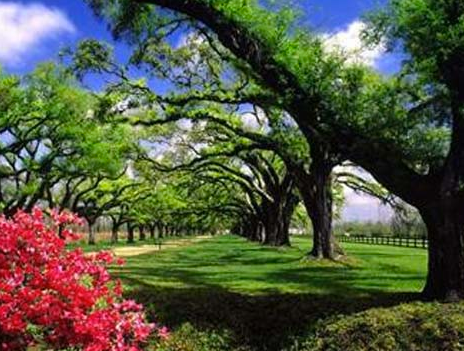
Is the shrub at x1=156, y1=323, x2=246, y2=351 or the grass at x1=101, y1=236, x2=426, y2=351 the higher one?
the grass at x1=101, y1=236, x2=426, y2=351

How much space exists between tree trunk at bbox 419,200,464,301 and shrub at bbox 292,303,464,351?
1.37 meters

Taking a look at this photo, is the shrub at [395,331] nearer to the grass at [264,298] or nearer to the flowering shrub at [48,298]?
the grass at [264,298]

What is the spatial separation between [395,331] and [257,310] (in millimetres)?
4041

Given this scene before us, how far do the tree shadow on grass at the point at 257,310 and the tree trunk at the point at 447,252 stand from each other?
79 centimetres

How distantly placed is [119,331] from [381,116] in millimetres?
10173

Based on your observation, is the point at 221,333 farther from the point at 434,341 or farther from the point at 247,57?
the point at 247,57

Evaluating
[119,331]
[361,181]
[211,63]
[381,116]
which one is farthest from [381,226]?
[119,331]

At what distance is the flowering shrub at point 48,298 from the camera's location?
27.2ft

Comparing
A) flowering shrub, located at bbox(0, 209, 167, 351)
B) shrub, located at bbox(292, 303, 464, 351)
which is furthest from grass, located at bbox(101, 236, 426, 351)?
flowering shrub, located at bbox(0, 209, 167, 351)

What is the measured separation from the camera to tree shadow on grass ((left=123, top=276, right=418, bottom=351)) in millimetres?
14266

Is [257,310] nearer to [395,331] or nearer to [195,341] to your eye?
[195,341]

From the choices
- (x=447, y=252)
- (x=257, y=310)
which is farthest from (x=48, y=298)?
(x=447, y=252)

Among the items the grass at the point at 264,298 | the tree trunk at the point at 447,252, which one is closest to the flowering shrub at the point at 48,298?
the grass at the point at 264,298

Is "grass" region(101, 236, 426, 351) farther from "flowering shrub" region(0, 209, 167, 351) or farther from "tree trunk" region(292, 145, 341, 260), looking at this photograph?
"tree trunk" region(292, 145, 341, 260)
